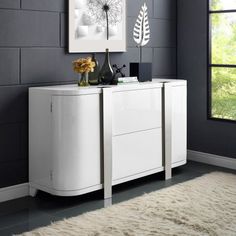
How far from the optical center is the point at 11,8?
3568mm

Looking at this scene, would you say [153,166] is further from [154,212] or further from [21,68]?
[21,68]

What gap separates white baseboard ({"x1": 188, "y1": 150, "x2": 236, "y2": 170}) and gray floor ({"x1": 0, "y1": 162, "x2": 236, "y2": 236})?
0.49m

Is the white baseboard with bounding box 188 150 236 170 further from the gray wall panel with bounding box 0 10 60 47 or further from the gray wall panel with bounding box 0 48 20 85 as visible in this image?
the gray wall panel with bounding box 0 48 20 85

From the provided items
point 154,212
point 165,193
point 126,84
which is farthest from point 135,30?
point 154,212

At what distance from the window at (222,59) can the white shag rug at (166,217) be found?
3.78 ft

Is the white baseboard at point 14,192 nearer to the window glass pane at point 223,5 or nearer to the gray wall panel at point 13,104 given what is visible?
the gray wall panel at point 13,104

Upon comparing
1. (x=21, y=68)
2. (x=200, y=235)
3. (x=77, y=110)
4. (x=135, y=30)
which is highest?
(x=135, y=30)

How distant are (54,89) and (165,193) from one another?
1.26m

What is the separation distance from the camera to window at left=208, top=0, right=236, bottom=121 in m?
4.68

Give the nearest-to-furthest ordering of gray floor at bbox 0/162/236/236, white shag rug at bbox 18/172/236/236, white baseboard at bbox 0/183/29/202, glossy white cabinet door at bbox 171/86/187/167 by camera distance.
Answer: white shag rug at bbox 18/172/236/236
gray floor at bbox 0/162/236/236
white baseboard at bbox 0/183/29/202
glossy white cabinet door at bbox 171/86/187/167

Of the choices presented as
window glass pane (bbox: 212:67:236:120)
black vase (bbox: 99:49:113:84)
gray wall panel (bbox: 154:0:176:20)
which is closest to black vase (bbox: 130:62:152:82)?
black vase (bbox: 99:49:113:84)

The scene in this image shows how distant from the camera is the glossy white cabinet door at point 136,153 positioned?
12.4ft

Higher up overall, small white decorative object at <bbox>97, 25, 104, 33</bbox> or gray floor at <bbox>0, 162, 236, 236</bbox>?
small white decorative object at <bbox>97, 25, 104, 33</bbox>

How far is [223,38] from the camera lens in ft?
15.6
